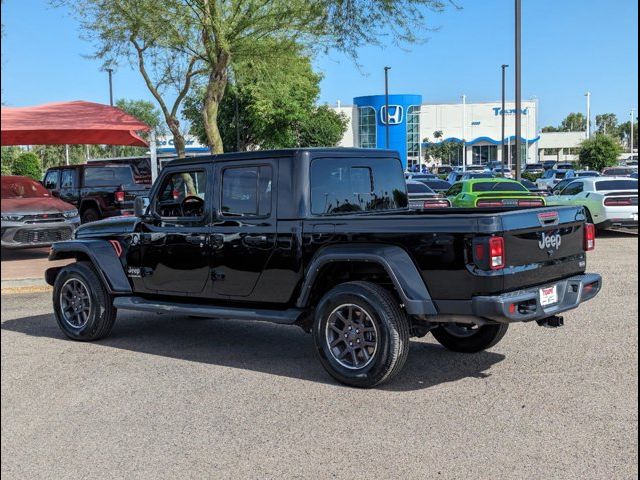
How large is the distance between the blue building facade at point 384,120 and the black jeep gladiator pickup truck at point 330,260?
76078mm

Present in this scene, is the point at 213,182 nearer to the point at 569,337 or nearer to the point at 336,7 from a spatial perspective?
the point at 569,337

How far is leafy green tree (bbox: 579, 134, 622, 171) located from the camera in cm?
5538

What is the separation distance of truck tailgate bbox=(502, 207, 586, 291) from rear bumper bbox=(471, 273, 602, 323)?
10 cm

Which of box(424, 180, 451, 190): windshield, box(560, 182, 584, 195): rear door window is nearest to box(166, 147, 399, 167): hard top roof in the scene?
box(560, 182, 584, 195): rear door window

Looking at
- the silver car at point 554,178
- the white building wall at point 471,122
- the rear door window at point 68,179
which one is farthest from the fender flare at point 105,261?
the white building wall at point 471,122

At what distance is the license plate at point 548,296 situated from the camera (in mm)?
5355

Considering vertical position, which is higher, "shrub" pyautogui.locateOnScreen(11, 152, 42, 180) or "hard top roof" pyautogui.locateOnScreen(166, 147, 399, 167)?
"hard top roof" pyautogui.locateOnScreen(166, 147, 399, 167)

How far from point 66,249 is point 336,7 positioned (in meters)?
10.1

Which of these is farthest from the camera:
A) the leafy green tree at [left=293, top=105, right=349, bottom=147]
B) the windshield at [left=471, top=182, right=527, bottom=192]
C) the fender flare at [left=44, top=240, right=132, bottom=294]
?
the leafy green tree at [left=293, top=105, right=349, bottom=147]

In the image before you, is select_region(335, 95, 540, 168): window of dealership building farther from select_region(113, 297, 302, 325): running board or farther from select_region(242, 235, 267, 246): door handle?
select_region(242, 235, 267, 246): door handle

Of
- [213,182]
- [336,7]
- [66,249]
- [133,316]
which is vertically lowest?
[133,316]

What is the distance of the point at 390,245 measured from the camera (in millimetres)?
5426

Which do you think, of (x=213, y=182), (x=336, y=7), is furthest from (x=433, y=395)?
(x=336, y=7)

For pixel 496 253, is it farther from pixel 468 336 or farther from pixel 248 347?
pixel 248 347
